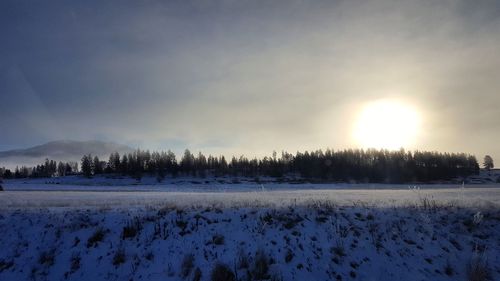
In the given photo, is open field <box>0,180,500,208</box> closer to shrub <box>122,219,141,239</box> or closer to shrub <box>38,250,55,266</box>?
shrub <box>122,219,141,239</box>

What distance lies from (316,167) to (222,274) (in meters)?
143

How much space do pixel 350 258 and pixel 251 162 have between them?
575 feet

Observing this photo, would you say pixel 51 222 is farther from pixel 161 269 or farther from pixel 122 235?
pixel 161 269

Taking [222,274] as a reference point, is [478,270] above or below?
below

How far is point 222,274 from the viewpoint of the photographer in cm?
1271

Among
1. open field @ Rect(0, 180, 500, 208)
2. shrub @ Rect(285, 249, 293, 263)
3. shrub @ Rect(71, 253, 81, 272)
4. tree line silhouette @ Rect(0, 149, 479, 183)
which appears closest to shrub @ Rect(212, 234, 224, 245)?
shrub @ Rect(285, 249, 293, 263)

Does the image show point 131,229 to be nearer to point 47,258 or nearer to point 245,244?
point 47,258

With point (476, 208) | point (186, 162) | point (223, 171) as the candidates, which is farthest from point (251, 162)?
point (476, 208)

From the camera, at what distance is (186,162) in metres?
180

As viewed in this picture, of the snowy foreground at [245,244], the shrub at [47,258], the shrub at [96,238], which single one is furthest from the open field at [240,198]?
the shrub at [47,258]

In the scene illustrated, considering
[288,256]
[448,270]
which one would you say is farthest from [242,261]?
[448,270]

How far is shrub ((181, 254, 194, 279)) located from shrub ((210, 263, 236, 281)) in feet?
2.85

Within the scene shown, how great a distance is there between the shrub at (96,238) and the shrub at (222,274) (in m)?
5.28

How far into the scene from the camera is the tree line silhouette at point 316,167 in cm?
14362
